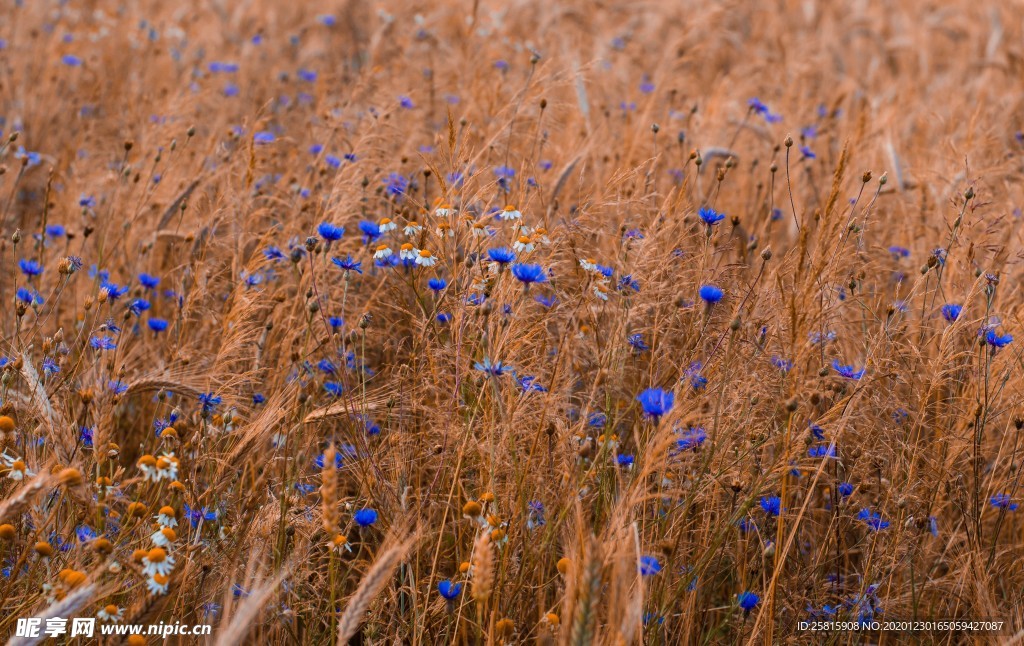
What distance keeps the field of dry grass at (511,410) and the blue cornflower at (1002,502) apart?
16 mm

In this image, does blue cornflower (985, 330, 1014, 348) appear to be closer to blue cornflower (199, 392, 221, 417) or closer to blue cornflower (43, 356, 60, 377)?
blue cornflower (199, 392, 221, 417)

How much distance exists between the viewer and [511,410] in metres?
1.86

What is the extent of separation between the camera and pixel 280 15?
6129 millimetres

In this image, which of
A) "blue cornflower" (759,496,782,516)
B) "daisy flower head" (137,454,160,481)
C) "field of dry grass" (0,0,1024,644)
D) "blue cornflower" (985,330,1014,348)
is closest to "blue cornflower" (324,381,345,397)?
"field of dry grass" (0,0,1024,644)

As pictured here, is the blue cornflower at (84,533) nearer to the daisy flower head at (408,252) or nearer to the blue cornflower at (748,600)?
the daisy flower head at (408,252)

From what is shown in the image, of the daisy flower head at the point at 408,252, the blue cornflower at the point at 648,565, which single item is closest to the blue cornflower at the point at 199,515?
the daisy flower head at the point at 408,252

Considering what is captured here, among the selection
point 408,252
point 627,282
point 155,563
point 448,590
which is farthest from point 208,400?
point 627,282

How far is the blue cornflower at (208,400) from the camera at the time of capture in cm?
188

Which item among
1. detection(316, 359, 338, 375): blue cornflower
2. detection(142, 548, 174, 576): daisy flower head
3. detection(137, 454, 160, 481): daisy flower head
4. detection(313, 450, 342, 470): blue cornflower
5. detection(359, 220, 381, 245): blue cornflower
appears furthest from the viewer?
detection(359, 220, 381, 245): blue cornflower

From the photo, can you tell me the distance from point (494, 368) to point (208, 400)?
2.14 ft

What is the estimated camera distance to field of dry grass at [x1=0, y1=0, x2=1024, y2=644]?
5.49ft

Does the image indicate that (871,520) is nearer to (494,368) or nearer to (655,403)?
(655,403)

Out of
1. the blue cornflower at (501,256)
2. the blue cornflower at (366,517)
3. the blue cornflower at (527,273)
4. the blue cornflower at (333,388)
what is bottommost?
the blue cornflower at (366,517)

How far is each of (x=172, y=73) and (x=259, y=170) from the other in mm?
1918
